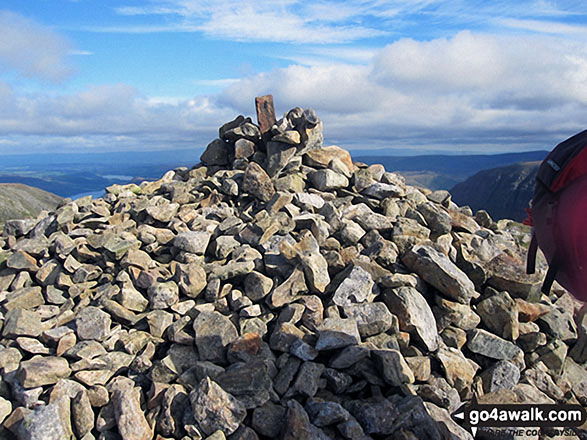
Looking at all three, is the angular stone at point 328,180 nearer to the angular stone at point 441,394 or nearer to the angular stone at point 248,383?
the angular stone at point 441,394

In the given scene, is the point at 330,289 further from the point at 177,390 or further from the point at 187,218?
the point at 187,218

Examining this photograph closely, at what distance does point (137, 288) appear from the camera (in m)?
8.35

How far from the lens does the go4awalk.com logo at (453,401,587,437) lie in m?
6.45

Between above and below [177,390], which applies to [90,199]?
above

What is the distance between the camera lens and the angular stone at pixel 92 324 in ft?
24.1

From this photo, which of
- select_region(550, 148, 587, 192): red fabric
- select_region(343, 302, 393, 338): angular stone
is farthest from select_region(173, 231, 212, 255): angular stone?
select_region(550, 148, 587, 192): red fabric

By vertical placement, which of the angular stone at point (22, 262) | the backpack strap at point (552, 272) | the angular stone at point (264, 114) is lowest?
the angular stone at point (22, 262)

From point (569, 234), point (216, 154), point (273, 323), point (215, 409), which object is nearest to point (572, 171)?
point (569, 234)

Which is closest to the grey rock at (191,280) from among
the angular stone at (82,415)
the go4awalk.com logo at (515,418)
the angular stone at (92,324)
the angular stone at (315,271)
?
the angular stone at (92,324)

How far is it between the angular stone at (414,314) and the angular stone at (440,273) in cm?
57

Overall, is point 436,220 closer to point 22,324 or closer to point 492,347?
point 492,347

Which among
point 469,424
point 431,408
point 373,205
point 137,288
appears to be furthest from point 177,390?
point 373,205

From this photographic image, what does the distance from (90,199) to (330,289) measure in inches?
364

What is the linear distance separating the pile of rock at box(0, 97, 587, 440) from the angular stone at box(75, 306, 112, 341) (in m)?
0.02
